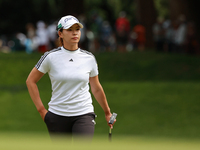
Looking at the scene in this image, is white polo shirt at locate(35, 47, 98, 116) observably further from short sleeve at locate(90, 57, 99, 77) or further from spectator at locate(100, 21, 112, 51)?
spectator at locate(100, 21, 112, 51)

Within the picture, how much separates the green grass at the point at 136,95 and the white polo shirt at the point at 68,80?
31.8 ft

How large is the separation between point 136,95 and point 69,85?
39.5 feet

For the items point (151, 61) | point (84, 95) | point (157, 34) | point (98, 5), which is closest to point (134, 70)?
point (151, 61)

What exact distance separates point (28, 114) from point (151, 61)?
6224 millimetres

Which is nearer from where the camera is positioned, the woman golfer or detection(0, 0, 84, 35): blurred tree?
the woman golfer

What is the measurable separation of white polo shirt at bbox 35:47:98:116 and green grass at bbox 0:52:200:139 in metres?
9.70

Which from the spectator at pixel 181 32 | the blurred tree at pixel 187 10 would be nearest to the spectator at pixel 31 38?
the blurred tree at pixel 187 10

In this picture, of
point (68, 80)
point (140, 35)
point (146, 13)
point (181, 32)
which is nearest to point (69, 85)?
point (68, 80)

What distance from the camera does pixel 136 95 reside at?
59.1ft

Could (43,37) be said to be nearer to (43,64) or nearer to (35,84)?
(35,84)

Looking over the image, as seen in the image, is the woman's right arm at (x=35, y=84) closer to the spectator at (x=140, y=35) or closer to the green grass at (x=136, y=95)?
the green grass at (x=136, y=95)

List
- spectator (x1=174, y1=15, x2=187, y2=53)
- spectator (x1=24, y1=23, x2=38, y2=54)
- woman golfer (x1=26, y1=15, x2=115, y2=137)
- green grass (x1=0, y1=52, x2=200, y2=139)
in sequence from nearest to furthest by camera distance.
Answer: woman golfer (x1=26, y1=15, x2=115, y2=137), green grass (x1=0, y1=52, x2=200, y2=139), spectator (x1=174, y1=15, x2=187, y2=53), spectator (x1=24, y1=23, x2=38, y2=54)

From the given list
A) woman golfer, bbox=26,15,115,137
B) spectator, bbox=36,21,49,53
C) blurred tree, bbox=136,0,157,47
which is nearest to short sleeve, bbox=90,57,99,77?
woman golfer, bbox=26,15,115,137

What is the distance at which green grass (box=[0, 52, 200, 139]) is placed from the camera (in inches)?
641
